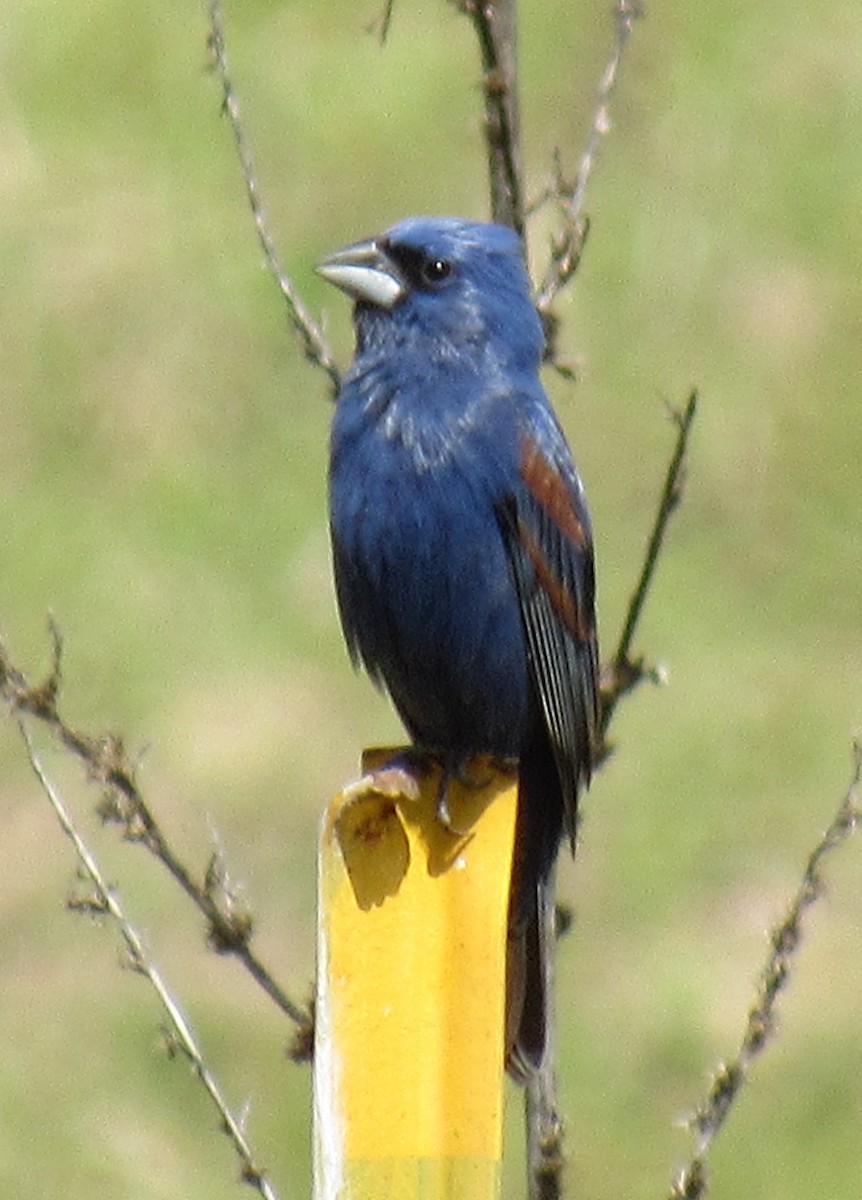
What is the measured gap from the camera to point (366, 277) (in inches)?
A: 181

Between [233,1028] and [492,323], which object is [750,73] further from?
[492,323]

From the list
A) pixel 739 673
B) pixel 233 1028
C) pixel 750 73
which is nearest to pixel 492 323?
pixel 233 1028

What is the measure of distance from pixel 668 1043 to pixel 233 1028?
3.63ft

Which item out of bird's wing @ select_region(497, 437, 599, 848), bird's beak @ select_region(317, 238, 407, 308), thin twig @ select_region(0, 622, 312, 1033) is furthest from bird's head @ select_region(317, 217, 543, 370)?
thin twig @ select_region(0, 622, 312, 1033)

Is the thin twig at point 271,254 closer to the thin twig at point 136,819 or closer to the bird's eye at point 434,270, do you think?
the bird's eye at point 434,270

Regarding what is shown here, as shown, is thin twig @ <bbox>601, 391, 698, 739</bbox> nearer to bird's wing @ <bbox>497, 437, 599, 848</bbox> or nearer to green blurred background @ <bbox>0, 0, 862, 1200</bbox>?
bird's wing @ <bbox>497, 437, 599, 848</bbox>

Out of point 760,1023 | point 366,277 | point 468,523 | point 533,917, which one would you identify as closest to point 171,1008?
point 533,917

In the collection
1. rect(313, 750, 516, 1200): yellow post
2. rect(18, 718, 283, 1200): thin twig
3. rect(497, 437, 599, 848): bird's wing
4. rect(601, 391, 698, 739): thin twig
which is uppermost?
rect(497, 437, 599, 848): bird's wing

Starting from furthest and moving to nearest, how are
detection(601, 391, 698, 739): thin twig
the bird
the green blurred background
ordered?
the green blurred background
the bird
detection(601, 391, 698, 739): thin twig

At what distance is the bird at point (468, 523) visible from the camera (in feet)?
14.5

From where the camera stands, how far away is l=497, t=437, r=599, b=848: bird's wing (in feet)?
14.7

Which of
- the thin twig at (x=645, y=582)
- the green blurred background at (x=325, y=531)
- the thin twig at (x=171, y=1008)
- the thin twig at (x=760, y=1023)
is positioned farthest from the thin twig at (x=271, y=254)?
the green blurred background at (x=325, y=531)

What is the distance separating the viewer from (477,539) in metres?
4.46

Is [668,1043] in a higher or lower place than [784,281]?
→ lower
